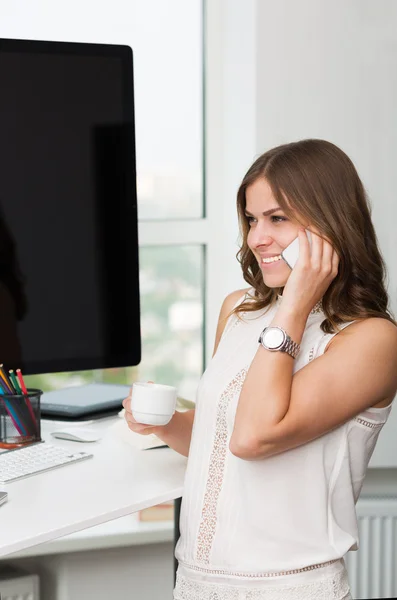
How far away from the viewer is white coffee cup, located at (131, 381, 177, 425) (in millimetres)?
1405

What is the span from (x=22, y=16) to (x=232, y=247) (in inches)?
32.3

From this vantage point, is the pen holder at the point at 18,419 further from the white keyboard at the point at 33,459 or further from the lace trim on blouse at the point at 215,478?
the lace trim on blouse at the point at 215,478

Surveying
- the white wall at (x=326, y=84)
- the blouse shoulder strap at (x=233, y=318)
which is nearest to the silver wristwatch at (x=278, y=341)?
the blouse shoulder strap at (x=233, y=318)

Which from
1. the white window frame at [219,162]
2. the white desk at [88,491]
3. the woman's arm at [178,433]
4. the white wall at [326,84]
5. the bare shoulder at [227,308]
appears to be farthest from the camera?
the white window frame at [219,162]

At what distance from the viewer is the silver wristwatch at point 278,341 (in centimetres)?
132

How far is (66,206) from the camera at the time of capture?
5.55 feet

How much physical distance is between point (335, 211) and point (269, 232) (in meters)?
0.11

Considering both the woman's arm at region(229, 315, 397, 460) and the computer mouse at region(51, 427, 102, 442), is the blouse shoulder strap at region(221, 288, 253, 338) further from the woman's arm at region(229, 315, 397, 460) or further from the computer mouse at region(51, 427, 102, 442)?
the computer mouse at region(51, 427, 102, 442)

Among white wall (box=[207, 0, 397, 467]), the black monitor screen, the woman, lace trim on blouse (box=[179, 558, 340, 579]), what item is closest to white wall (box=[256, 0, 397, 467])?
white wall (box=[207, 0, 397, 467])

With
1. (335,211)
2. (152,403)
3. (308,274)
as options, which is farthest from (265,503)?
(335,211)

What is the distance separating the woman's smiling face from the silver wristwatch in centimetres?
13

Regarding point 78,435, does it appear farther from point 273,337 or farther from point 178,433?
point 273,337

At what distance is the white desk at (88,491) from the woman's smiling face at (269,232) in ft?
1.21

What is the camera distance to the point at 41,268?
5.49 feet
